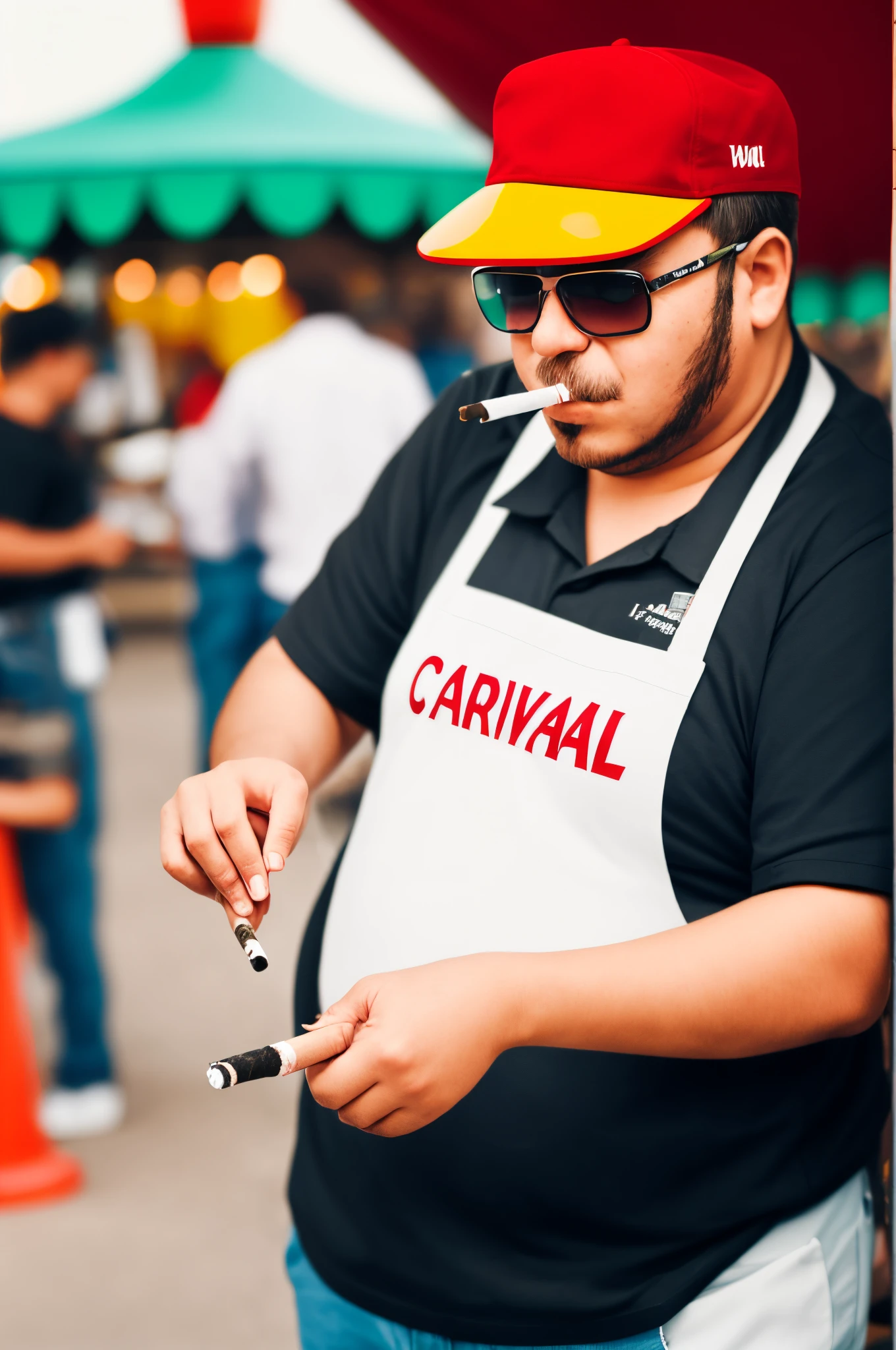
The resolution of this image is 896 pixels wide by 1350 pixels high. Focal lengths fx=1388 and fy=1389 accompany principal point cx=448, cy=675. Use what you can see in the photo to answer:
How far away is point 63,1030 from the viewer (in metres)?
3.10

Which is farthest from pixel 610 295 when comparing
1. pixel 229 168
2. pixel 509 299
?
pixel 229 168

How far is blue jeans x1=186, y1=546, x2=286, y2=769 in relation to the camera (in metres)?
4.35

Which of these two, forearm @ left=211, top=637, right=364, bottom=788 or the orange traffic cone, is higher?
forearm @ left=211, top=637, right=364, bottom=788

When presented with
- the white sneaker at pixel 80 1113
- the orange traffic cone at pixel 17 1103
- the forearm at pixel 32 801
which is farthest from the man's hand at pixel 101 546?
the white sneaker at pixel 80 1113

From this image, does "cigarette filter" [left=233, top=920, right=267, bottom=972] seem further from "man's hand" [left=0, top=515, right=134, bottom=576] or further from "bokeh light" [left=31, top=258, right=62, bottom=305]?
"bokeh light" [left=31, top=258, right=62, bottom=305]

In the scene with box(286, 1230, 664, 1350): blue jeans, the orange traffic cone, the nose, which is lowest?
the orange traffic cone

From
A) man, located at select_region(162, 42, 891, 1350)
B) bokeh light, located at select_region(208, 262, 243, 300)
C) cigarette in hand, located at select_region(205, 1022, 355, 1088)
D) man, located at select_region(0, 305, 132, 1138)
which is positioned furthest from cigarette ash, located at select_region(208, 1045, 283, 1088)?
bokeh light, located at select_region(208, 262, 243, 300)

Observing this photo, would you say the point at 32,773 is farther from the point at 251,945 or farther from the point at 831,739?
the point at 831,739

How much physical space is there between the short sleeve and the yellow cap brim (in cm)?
28

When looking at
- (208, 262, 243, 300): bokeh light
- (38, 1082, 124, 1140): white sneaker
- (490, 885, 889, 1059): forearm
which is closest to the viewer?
(490, 885, 889, 1059): forearm

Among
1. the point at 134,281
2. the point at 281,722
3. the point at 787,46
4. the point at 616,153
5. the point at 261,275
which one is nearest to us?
the point at 616,153

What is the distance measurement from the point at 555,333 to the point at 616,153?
0.14m

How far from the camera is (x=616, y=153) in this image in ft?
3.36

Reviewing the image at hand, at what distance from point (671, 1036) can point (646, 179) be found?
608mm
